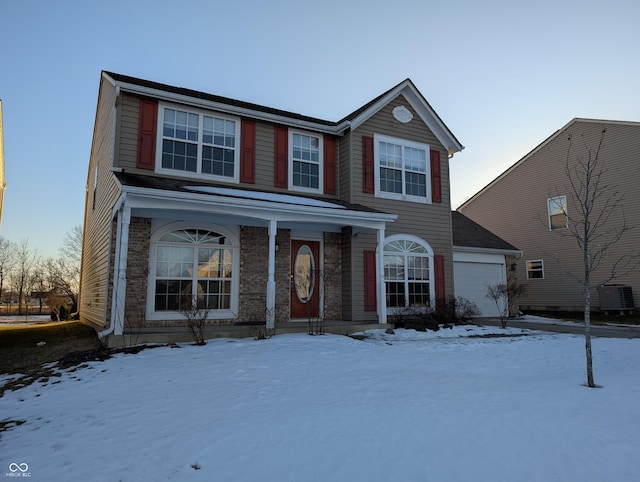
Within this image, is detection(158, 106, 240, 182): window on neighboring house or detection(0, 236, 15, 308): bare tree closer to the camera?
detection(158, 106, 240, 182): window on neighboring house

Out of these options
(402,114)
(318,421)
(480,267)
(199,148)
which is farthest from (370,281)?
(318,421)

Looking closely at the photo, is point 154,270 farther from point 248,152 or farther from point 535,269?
point 535,269

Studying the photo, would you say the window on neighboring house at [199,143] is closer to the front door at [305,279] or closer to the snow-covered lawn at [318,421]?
the front door at [305,279]

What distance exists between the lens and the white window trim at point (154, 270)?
919 cm

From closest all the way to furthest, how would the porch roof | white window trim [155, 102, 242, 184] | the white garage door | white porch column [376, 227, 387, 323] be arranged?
the porch roof < white window trim [155, 102, 242, 184] < white porch column [376, 227, 387, 323] < the white garage door

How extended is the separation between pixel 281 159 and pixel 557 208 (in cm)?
1442

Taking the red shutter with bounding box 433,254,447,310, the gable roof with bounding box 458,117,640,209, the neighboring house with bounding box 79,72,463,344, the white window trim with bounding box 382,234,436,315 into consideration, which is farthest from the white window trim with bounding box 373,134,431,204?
the gable roof with bounding box 458,117,640,209

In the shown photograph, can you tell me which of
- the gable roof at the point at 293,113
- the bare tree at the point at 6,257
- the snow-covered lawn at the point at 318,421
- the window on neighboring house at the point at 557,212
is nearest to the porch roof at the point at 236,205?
the gable roof at the point at 293,113

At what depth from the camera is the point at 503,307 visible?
1570cm

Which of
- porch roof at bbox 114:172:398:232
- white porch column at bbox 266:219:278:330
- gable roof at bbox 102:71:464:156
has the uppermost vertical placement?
gable roof at bbox 102:71:464:156

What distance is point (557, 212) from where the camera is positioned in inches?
765

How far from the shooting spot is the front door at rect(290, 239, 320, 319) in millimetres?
11125

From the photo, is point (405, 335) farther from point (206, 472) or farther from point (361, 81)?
point (361, 81)

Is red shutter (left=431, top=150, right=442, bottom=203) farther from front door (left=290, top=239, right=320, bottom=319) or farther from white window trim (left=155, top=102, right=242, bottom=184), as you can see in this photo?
white window trim (left=155, top=102, right=242, bottom=184)
